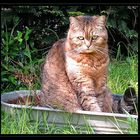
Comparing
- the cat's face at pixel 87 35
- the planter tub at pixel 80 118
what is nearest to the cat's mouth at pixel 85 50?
the cat's face at pixel 87 35

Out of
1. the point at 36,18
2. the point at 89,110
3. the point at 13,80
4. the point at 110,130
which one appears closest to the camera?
the point at 110,130

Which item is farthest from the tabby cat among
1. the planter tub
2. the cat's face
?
the planter tub

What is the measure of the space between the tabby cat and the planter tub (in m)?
0.10

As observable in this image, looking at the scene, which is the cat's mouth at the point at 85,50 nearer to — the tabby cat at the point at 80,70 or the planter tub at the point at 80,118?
the tabby cat at the point at 80,70

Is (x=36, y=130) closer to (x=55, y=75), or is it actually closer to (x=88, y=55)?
(x=55, y=75)

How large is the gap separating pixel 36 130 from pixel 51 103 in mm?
313

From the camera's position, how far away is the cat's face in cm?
329

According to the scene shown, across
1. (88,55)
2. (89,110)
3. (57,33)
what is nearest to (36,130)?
(89,110)

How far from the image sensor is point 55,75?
340 centimetres

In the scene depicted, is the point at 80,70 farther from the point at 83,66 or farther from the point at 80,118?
the point at 80,118

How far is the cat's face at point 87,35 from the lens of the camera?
A: 3.29 metres

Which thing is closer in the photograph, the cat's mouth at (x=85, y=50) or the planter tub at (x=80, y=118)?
the planter tub at (x=80, y=118)

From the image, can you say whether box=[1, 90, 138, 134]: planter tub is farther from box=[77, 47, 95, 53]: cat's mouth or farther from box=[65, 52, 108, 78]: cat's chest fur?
box=[77, 47, 95, 53]: cat's mouth

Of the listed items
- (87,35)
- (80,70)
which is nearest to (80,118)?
(80,70)
